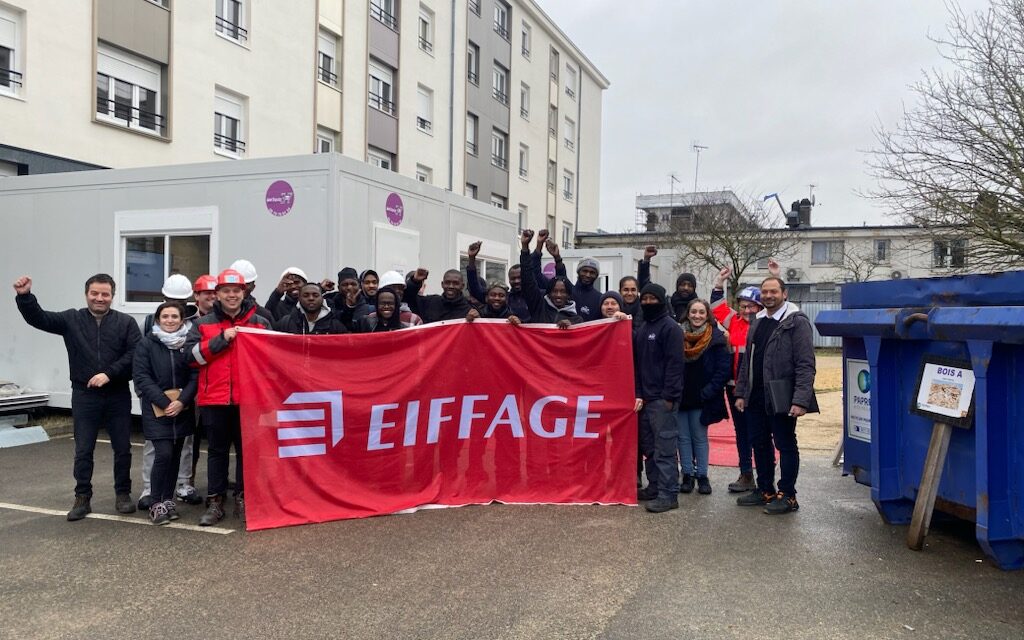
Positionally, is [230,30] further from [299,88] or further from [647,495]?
[647,495]

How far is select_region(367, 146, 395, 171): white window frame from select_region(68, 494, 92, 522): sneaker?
19426mm

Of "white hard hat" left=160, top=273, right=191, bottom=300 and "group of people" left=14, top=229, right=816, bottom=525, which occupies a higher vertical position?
"white hard hat" left=160, top=273, right=191, bottom=300

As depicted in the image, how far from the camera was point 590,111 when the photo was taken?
4322cm

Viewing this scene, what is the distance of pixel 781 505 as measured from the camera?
6258 millimetres

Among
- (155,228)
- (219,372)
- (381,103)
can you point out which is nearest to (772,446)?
(219,372)

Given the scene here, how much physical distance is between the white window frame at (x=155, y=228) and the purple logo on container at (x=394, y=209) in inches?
77.9

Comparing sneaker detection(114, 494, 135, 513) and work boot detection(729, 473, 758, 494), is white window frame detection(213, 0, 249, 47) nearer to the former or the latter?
sneaker detection(114, 494, 135, 513)

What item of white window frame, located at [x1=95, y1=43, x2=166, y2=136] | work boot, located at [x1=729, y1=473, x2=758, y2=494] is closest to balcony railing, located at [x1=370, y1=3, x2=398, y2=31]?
white window frame, located at [x1=95, y1=43, x2=166, y2=136]

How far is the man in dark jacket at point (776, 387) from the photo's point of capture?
6.07 m

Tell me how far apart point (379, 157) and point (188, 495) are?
20.0 m

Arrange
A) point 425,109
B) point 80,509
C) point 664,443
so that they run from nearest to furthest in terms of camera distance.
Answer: point 80,509 → point 664,443 → point 425,109

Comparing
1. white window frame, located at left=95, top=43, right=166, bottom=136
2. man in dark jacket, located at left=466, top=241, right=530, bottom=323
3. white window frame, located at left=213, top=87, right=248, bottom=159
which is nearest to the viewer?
man in dark jacket, located at left=466, top=241, right=530, bottom=323

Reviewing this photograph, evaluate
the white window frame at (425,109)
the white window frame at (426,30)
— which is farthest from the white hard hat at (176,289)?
the white window frame at (426,30)

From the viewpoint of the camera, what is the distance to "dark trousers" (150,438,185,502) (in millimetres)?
5883
